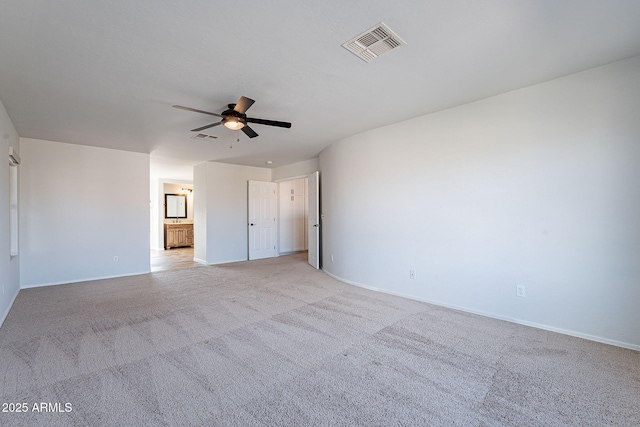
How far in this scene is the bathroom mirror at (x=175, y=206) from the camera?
10.4 meters

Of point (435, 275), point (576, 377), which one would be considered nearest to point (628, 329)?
point (576, 377)

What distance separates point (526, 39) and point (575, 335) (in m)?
2.80

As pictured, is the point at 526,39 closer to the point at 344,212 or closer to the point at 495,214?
the point at 495,214

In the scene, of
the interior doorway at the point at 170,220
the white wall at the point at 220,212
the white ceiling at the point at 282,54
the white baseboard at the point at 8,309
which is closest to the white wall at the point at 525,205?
the white ceiling at the point at 282,54

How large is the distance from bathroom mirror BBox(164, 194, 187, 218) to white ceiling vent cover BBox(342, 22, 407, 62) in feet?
32.8

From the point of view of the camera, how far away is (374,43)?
2256 mm

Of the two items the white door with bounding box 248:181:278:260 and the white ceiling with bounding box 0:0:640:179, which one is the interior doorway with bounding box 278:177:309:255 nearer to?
the white door with bounding box 248:181:278:260

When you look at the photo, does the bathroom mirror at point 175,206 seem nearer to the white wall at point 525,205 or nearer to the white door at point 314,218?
the white door at point 314,218

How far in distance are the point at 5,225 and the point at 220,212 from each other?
12.6ft

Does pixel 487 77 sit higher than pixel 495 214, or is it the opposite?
pixel 487 77

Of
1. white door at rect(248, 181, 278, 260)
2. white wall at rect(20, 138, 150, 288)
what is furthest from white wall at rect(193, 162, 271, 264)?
white wall at rect(20, 138, 150, 288)

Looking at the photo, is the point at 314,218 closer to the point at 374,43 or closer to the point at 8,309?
the point at 374,43

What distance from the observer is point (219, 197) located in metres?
7.15

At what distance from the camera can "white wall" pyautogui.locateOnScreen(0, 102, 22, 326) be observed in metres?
3.39
